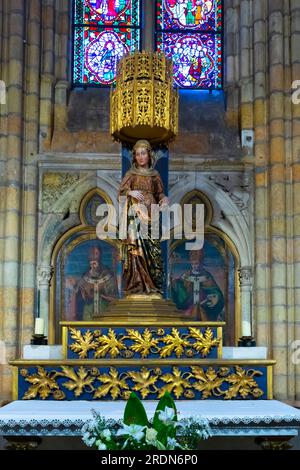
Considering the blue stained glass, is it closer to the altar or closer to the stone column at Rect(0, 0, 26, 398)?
the stone column at Rect(0, 0, 26, 398)

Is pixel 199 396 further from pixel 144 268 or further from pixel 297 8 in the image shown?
pixel 297 8

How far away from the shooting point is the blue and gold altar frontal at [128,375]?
6734 millimetres

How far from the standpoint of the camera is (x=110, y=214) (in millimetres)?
12805

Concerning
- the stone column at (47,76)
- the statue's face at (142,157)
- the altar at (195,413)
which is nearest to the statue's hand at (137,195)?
the statue's face at (142,157)

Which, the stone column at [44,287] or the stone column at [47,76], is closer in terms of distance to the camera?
the stone column at [44,287]

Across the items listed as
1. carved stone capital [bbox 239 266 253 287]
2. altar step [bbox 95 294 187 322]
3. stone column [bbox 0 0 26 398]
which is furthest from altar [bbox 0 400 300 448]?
carved stone capital [bbox 239 266 253 287]

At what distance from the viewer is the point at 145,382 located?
676 centimetres

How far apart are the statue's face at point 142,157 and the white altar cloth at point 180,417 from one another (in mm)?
2768

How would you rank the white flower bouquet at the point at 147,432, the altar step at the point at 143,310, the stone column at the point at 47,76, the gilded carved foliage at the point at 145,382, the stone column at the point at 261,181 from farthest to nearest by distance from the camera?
the stone column at the point at 47,76
the stone column at the point at 261,181
the altar step at the point at 143,310
the gilded carved foliage at the point at 145,382
the white flower bouquet at the point at 147,432

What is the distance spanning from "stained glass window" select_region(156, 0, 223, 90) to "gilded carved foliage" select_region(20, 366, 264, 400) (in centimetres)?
760

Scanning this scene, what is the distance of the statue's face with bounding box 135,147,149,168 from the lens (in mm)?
7953

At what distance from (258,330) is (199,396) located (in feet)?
17.7

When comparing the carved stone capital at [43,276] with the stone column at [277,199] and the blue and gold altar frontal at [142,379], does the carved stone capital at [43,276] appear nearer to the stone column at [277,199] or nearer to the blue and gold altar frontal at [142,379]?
the stone column at [277,199]

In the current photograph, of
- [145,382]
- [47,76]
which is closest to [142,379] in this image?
[145,382]
